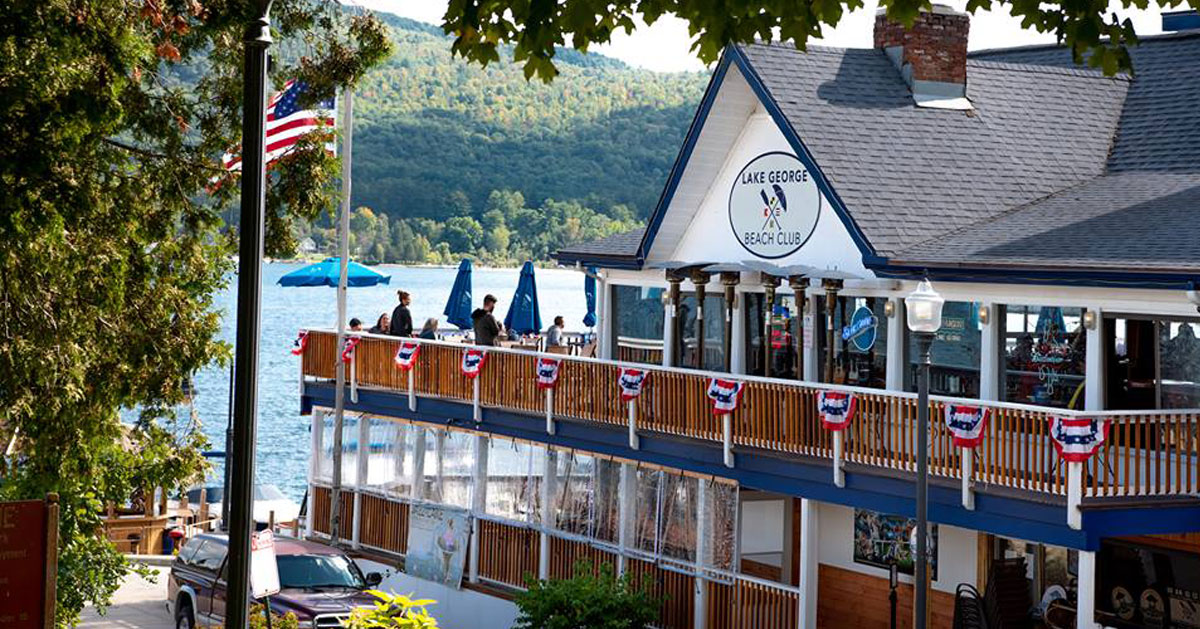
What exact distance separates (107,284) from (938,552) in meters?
11.2

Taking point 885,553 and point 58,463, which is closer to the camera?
point 58,463

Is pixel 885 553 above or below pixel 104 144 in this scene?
below

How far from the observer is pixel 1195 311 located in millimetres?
19156

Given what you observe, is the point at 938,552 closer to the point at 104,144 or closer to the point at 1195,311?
the point at 1195,311

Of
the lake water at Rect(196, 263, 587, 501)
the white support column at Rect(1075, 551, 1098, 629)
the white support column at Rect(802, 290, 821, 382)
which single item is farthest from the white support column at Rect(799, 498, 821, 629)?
the lake water at Rect(196, 263, 587, 501)

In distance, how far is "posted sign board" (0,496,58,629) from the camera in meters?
12.0

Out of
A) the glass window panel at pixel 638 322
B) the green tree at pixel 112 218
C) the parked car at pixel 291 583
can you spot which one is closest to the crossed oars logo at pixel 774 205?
the glass window panel at pixel 638 322

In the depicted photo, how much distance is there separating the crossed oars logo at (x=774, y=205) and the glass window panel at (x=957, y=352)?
3.49 m

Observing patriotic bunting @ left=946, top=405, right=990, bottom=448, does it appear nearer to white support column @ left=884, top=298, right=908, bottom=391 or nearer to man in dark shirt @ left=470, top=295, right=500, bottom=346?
white support column @ left=884, top=298, right=908, bottom=391

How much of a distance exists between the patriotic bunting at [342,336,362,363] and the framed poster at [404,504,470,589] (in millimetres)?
3001

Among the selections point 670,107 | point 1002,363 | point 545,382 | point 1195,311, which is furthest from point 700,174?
point 670,107

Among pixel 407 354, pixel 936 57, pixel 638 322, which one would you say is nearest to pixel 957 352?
pixel 936 57

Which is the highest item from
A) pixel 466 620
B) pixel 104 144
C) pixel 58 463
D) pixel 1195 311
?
pixel 104 144

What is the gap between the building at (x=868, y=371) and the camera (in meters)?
19.5
